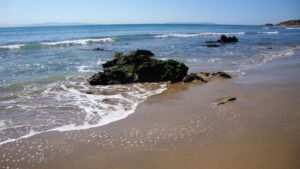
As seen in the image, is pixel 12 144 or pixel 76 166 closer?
pixel 76 166

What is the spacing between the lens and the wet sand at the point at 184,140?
6582 mm

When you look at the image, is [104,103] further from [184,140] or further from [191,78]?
[191,78]

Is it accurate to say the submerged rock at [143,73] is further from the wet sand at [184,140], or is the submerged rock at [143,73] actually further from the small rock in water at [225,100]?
the small rock in water at [225,100]

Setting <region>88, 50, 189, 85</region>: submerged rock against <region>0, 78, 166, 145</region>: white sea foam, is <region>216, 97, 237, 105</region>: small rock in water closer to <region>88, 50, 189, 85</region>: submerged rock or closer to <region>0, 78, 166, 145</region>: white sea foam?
<region>0, 78, 166, 145</region>: white sea foam

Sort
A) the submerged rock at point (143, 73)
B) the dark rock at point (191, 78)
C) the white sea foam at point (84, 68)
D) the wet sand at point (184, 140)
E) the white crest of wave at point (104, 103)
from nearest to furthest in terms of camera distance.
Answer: the wet sand at point (184, 140) < the white crest of wave at point (104, 103) < the dark rock at point (191, 78) < the submerged rock at point (143, 73) < the white sea foam at point (84, 68)

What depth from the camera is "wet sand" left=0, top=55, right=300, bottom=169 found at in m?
6.58

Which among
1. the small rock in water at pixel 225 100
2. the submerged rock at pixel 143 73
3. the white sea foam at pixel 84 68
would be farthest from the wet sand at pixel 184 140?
the white sea foam at pixel 84 68

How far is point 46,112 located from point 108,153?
4104 millimetres

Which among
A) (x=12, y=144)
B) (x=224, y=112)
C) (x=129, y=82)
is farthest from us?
(x=129, y=82)

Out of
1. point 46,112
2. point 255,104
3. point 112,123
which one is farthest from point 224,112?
point 46,112

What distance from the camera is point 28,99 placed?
12.1 meters

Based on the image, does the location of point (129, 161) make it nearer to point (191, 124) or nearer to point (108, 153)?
point (108, 153)

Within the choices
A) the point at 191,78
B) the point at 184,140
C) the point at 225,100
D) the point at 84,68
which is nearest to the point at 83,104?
the point at 184,140

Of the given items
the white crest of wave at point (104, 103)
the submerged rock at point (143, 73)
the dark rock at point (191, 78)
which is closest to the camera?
the white crest of wave at point (104, 103)
